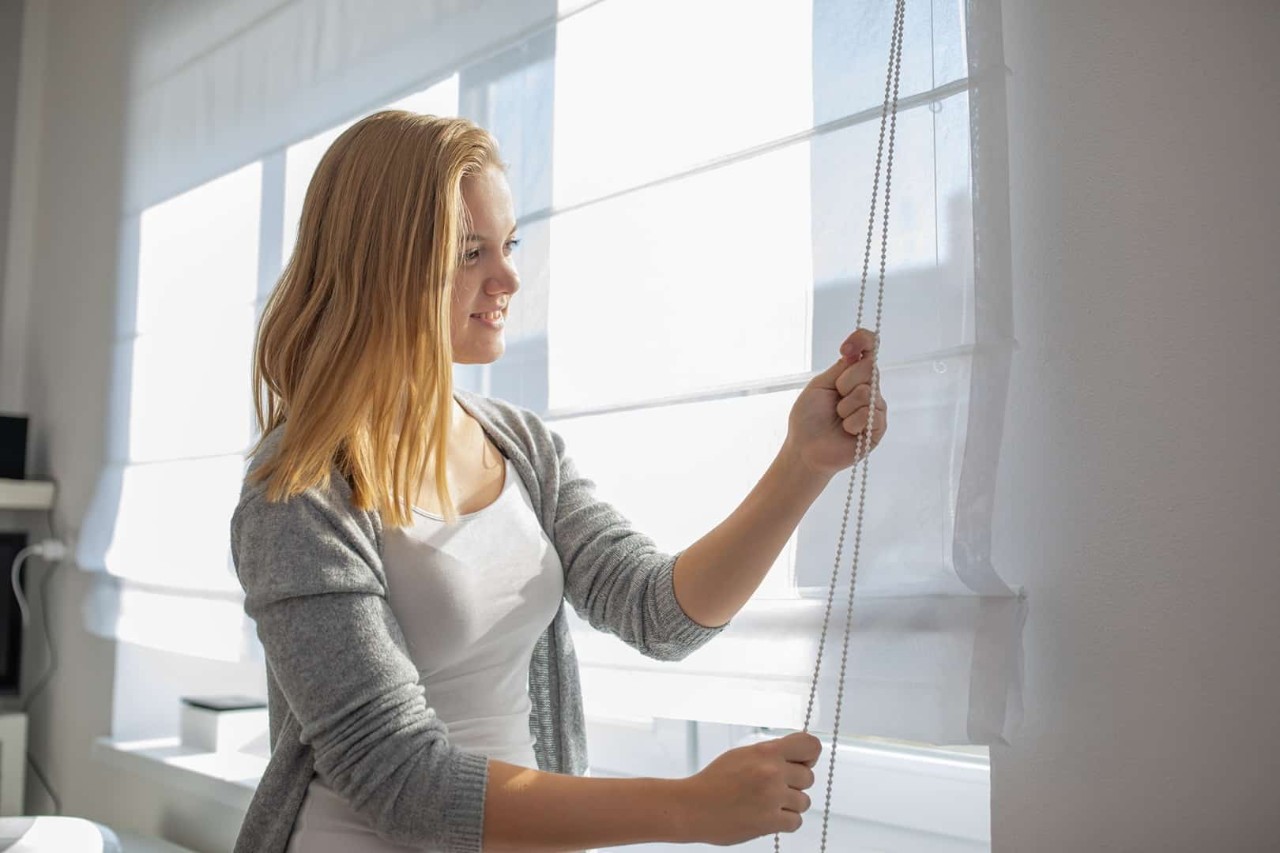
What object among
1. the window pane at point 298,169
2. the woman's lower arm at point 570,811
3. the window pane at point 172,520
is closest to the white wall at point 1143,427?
the woman's lower arm at point 570,811

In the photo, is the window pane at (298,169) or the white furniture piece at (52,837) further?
the window pane at (298,169)

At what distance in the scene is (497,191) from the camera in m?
1.10

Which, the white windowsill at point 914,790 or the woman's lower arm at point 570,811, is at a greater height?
the woman's lower arm at point 570,811

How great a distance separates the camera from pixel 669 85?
54.2 inches

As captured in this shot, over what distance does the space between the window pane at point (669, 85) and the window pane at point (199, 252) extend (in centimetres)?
91

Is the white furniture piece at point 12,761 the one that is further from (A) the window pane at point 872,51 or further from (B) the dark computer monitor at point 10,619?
(A) the window pane at point 872,51

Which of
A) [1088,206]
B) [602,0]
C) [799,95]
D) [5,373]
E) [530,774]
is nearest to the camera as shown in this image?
[530,774]

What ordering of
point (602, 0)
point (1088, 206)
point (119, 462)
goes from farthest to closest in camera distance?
point (119, 462) < point (602, 0) < point (1088, 206)

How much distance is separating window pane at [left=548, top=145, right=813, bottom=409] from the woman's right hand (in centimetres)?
48

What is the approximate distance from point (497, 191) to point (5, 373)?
2.39 meters

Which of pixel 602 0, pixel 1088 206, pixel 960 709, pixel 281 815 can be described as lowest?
pixel 281 815

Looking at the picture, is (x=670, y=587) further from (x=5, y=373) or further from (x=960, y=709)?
(x=5, y=373)

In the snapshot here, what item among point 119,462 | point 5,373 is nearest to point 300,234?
point 119,462

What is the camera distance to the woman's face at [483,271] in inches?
42.4
